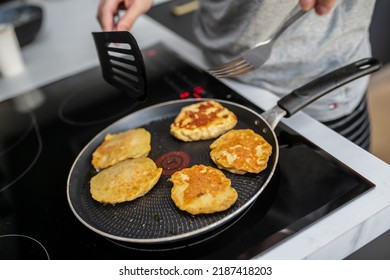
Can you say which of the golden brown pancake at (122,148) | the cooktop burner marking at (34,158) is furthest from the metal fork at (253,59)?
the cooktop burner marking at (34,158)

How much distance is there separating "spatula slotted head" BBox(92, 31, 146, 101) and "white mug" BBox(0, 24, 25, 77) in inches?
19.9

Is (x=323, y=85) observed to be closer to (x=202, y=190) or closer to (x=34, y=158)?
(x=202, y=190)

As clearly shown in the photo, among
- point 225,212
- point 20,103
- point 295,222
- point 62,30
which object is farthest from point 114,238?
point 62,30

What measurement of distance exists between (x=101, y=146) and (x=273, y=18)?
497 mm

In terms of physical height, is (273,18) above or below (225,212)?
above

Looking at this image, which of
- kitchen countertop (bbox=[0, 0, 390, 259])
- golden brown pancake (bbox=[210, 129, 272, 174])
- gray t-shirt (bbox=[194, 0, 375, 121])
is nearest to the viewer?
kitchen countertop (bbox=[0, 0, 390, 259])

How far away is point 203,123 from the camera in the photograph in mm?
875

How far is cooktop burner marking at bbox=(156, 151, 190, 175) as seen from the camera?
822 millimetres

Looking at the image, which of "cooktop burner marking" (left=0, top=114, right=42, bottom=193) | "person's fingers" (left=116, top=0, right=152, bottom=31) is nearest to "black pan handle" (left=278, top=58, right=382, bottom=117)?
"person's fingers" (left=116, top=0, right=152, bottom=31)

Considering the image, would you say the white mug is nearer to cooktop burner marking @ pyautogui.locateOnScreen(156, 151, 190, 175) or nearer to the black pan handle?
cooktop burner marking @ pyautogui.locateOnScreen(156, 151, 190, 175)

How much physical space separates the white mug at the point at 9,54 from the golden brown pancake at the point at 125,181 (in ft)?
2.18

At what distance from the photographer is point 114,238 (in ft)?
2.20
